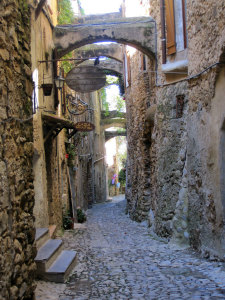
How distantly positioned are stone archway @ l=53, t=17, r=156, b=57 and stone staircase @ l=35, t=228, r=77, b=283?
6632 millimetres

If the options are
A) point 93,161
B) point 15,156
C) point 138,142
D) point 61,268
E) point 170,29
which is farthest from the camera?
point 93,161

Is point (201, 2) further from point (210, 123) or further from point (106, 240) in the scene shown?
point (106, 240)

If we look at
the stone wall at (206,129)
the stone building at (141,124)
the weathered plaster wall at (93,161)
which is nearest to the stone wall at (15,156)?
the stone building at (141,124)

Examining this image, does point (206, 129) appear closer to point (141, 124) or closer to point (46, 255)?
point (46, 255)

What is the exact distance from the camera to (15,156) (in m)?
3.37

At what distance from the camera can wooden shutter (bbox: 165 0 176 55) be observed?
336 inches

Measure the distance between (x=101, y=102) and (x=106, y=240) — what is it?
23139 mm

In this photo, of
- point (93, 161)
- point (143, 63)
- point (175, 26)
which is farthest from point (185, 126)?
point (93, 161)

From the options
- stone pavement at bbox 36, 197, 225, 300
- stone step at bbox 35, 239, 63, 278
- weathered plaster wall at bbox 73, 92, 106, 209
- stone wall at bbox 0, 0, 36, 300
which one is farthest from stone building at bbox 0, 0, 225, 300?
weathered plaster wall at bbox 73, 92, 106, 209

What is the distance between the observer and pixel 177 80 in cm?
866

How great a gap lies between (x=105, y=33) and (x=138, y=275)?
25.9 feet

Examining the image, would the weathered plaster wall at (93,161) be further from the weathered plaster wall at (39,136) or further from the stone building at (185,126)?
the weathered plaster wall at (39,136)

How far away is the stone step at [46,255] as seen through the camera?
5.05 metres

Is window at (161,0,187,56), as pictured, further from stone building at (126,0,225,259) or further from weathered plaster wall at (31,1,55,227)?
weathered plaster wall at (31,1,55,227)
